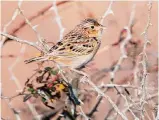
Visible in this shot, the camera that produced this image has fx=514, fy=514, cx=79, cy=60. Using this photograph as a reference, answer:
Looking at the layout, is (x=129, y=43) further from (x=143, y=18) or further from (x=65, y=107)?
(x=143, y=18)

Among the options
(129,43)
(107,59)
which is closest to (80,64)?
(129,43)

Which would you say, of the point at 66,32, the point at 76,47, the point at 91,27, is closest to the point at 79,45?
the point at 76,47

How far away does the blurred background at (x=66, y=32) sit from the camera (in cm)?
552

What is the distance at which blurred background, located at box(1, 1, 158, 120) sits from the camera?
552 centimetres

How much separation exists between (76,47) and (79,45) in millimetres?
39

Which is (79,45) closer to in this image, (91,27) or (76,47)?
(76,47)

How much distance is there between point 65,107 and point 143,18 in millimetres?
3214

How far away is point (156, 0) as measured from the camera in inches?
307

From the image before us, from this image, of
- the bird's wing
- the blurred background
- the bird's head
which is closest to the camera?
the bird's wing

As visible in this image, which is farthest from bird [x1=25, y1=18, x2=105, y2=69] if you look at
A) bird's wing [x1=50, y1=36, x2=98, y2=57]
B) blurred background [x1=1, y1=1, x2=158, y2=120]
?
blurred background [x1=1, y1=1, x2=158, y2=120]

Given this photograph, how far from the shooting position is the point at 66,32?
24.0 ft

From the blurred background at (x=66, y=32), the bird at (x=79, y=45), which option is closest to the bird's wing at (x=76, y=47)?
the bird at (x=79, y=45)

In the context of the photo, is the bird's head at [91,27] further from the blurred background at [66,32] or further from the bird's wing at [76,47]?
the blurred background at [66,32]

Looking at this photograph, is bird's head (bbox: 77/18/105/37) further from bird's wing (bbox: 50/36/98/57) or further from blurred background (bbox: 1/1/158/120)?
blurred background (bbox: 1/1/158/120)
